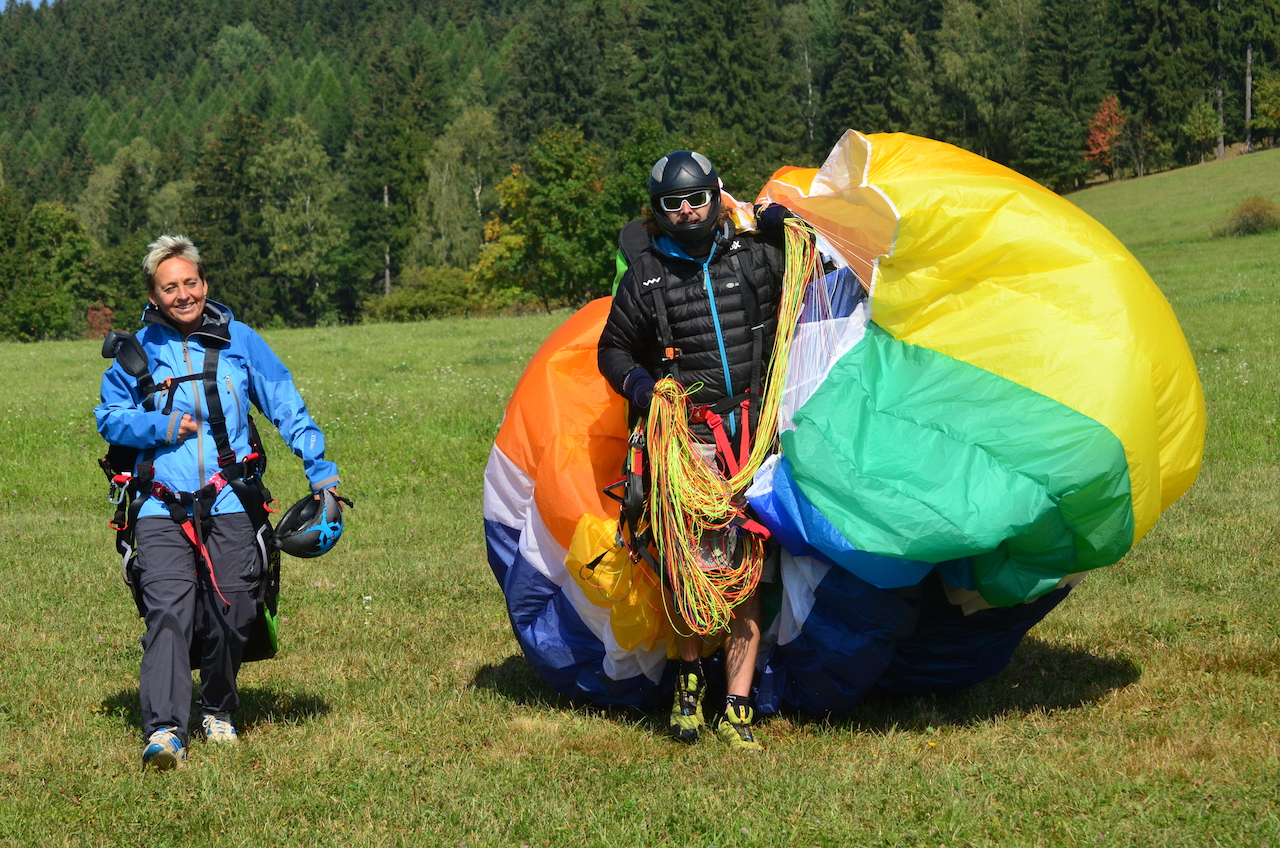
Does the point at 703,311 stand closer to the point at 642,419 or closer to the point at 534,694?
the point at 642,419

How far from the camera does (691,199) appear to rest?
5.14 metres

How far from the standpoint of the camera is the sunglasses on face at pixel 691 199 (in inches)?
202

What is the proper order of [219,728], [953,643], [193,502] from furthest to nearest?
[953,643], [219,728], [193,502]

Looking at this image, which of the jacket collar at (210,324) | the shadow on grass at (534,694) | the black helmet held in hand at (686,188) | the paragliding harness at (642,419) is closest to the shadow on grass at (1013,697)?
the shadow on grass at (534,694)

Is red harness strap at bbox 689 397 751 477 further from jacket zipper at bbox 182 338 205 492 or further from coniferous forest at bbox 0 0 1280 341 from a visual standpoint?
coniferous forest at bbox 0 0 1280 341

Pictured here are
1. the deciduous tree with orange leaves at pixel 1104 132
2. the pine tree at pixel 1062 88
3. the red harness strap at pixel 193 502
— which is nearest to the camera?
the red harness strap at pixel 193 502

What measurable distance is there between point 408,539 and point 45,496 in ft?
14.7

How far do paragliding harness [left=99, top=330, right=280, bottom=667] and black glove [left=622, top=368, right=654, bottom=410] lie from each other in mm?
1538

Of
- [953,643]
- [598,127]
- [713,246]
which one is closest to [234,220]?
[598,127]

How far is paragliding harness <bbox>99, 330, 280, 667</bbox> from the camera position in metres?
5.04

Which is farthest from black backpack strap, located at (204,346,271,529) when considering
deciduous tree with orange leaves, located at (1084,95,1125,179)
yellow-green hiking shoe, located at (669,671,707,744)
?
deciduous tree with orange leaves, located at (1084,95,1125,179)

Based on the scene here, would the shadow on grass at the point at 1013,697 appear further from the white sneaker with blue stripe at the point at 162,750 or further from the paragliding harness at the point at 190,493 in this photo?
the white sneaker with blue stripe at the point at 162,750

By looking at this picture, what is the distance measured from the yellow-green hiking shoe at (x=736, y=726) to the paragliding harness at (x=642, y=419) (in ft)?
2.19

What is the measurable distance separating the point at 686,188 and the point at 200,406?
2.19 m
